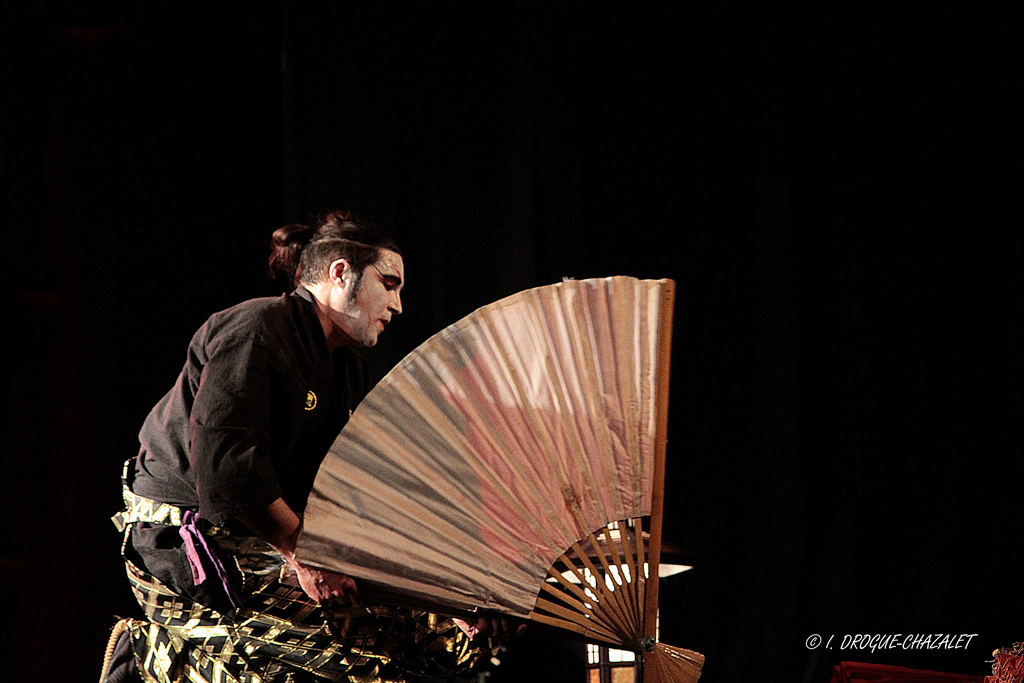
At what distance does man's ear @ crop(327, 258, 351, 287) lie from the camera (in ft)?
5.26

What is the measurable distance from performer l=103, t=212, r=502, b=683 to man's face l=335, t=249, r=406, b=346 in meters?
0.09

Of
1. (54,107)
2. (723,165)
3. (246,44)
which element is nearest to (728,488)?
(723,165)

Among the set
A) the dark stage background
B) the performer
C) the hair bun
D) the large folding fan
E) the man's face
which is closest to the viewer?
the large folding fan

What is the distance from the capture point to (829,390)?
2.23 m

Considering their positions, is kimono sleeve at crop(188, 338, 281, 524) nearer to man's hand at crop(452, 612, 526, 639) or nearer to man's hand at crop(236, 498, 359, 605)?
man's hand at crop(236, 498, 359, 605)

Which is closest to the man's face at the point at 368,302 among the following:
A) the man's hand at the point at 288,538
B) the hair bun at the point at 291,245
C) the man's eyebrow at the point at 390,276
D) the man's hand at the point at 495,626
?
the man's eyebrow at the point at 390,276

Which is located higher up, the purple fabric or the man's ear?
the man's ear

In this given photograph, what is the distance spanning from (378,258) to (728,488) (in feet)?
3.76

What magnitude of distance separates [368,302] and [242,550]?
18.5 inches

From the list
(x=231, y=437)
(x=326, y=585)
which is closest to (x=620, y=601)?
(x=326, y=585)

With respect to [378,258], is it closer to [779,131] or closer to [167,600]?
[167,600]

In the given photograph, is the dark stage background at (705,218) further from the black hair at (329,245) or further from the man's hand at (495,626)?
the man's hand at (495,626)

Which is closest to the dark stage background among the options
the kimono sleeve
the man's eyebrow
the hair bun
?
the hair bun

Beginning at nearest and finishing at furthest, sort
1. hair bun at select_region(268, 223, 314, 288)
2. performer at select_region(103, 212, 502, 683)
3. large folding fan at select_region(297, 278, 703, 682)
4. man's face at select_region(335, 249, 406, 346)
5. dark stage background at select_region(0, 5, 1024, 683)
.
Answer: large folding fan at select_region(297, 278, 703, 682) → performer at select_region(103, 212, 502, 683) → man's face at select_region(335, 249, 406, 346) → hair bun at select_region(268, 223, 314, 288) → dark stage background at select_region(0, 5, 1024, 683)
